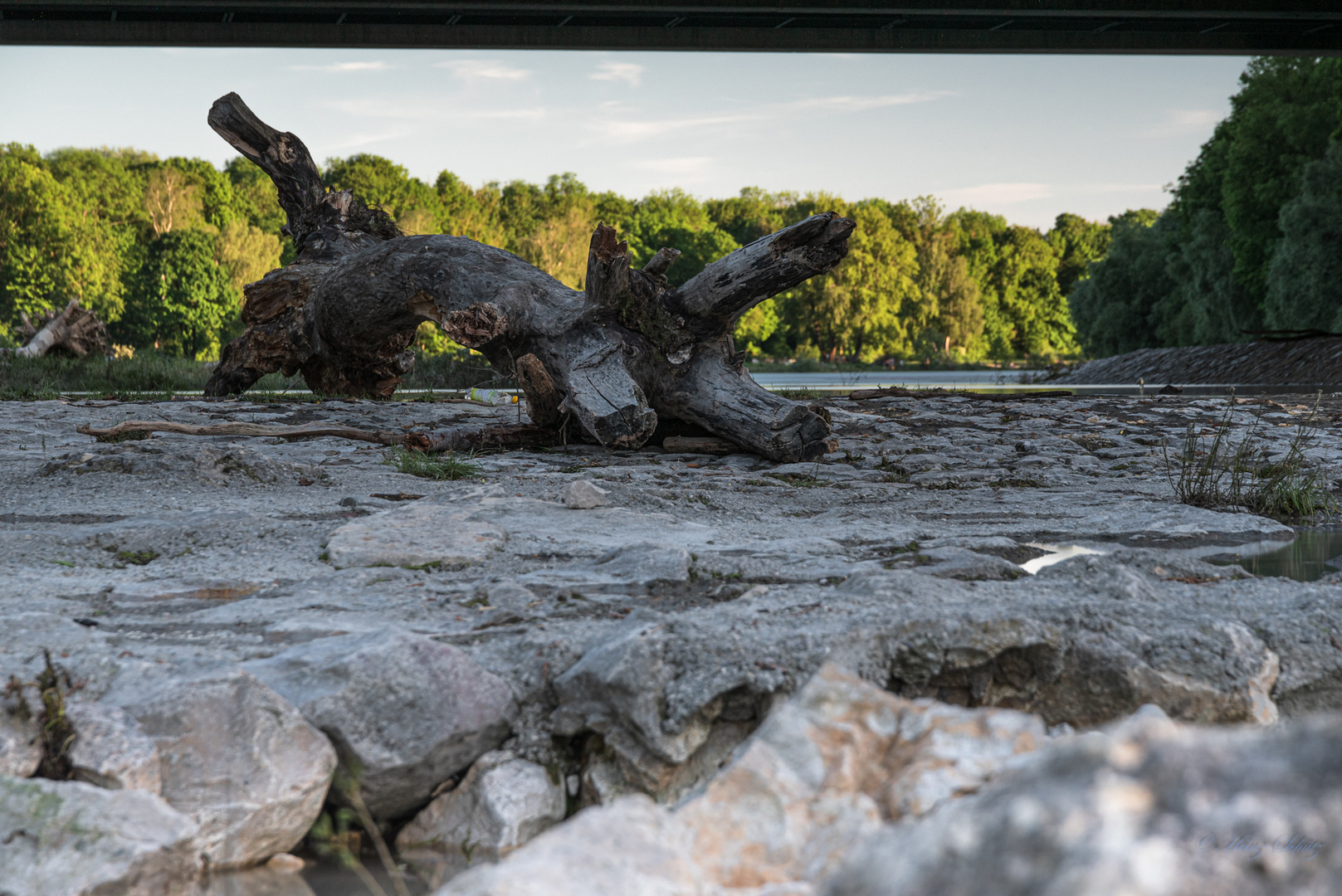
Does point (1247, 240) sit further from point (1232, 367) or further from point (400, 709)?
point (400, 709)

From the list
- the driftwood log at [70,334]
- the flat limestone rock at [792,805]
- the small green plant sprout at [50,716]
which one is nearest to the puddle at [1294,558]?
the flat limestone rock at [792,805]

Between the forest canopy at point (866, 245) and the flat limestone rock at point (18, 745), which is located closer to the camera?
the flat limestone rock at point (18, 745)

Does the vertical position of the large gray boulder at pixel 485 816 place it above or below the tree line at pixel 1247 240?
below

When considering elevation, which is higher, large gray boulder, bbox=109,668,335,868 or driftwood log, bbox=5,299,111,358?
driftwood log, bbox=5,299,111,358

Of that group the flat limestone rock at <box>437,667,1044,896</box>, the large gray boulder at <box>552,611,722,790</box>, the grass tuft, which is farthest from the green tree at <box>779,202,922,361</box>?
the flat limestone rock at <box>437,667,1044,896</box>

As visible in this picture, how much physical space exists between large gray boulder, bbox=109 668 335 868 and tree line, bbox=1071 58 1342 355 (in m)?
18.2

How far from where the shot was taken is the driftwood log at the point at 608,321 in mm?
5148

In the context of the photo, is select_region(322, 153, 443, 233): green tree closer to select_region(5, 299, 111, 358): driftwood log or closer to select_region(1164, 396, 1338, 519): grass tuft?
select_region(5, 299, 111, 358): driftwood log

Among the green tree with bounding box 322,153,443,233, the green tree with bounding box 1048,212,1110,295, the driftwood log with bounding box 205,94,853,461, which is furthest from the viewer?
the green tree with bounding box 1048,212,1110,295

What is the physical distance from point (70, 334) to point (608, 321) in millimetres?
10642

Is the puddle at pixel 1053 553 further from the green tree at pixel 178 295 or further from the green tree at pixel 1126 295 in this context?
the green tree at pixel 178 295

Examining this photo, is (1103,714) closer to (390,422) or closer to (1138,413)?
(390,422)

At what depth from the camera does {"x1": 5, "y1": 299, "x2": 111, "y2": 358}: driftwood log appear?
12.6 m

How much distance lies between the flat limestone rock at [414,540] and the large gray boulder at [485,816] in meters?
1.15
